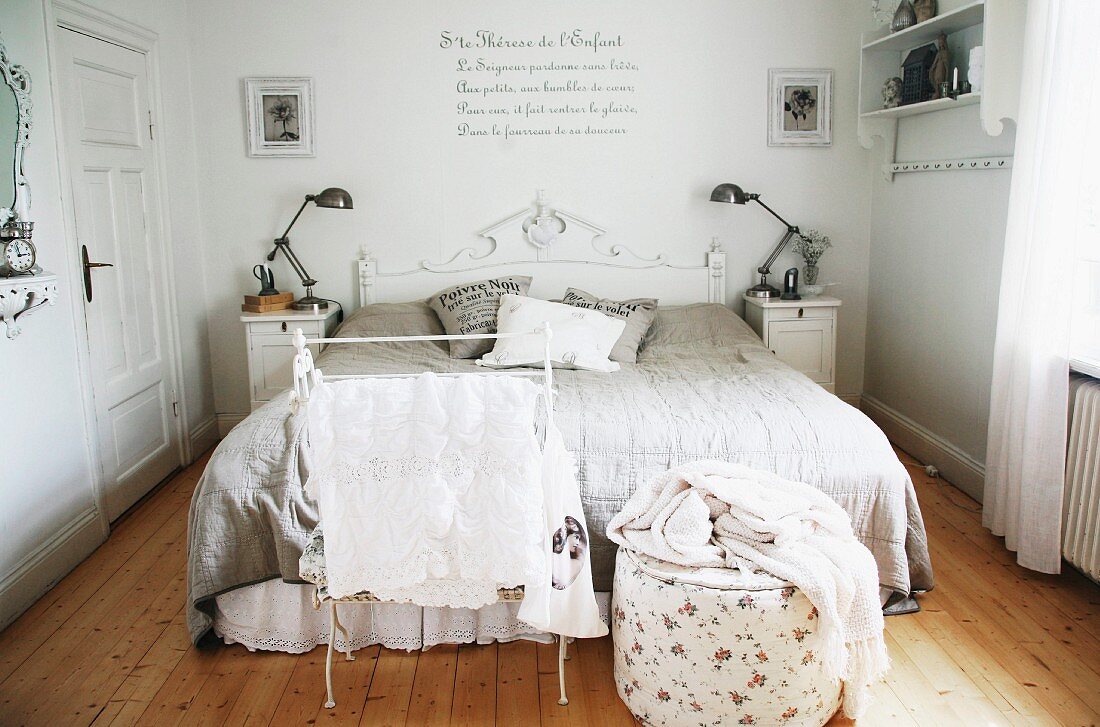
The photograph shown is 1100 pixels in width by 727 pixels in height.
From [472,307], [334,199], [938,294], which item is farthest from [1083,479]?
[334,199]

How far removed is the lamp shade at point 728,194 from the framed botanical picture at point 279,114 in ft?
6.57

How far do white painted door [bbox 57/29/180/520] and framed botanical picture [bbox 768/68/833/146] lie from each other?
2960 mm

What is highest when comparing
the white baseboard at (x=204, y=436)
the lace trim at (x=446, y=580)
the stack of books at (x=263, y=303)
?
the stack of books at (x=263, y=303)

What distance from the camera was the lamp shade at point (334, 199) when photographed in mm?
4086

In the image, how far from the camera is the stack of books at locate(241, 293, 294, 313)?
420cm

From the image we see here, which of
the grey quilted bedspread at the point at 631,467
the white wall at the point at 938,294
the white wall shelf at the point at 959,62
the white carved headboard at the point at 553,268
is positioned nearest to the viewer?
the grey quilted bedspread at the point at 631,467

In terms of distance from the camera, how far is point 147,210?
12.8 feet

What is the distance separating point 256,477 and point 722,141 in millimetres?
2931

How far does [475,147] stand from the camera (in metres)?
4.38

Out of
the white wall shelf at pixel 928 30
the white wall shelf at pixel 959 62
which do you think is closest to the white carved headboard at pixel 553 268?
the white wall shelf at pixel 959 62

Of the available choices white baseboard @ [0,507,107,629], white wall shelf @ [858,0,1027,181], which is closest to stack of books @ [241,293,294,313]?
white baseboard @ [0,507,107,629]

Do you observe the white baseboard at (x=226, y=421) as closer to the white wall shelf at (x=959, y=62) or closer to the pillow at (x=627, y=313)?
the pillow at (x=627, y=313)

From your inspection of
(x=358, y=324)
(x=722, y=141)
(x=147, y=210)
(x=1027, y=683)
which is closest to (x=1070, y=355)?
(x=1027, y=683)

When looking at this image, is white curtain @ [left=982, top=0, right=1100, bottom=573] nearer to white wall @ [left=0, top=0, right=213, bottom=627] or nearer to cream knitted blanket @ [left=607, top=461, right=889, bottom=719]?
cream knitted blanket @ [left=607, top=461, right=889, bottom=719]
